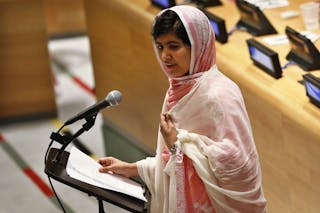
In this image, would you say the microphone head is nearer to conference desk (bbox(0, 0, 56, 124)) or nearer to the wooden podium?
the wooden podium

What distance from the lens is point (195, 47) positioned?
7.86 ft

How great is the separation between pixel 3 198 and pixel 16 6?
1507mm

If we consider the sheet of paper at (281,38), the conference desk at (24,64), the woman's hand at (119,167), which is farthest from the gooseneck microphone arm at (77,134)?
the conference desk at (24,64)

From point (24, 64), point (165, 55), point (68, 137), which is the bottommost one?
point (24, 64)

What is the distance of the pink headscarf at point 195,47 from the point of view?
240cm

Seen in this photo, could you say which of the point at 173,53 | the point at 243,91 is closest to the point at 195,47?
the point at 173,53

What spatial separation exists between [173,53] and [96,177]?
49cm

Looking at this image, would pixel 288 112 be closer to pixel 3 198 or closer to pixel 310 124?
pixel 310 124

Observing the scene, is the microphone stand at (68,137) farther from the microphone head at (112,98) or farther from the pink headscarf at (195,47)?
the pink headscarf at (195,47)

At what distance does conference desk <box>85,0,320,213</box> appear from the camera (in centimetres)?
320

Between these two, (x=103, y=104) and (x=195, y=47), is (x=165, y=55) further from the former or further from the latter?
(x=103, y=104)

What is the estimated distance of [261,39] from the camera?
12.7 feet

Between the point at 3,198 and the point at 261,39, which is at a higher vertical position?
the point at 261,39

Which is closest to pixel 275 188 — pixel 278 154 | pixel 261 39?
pixel 278 154
